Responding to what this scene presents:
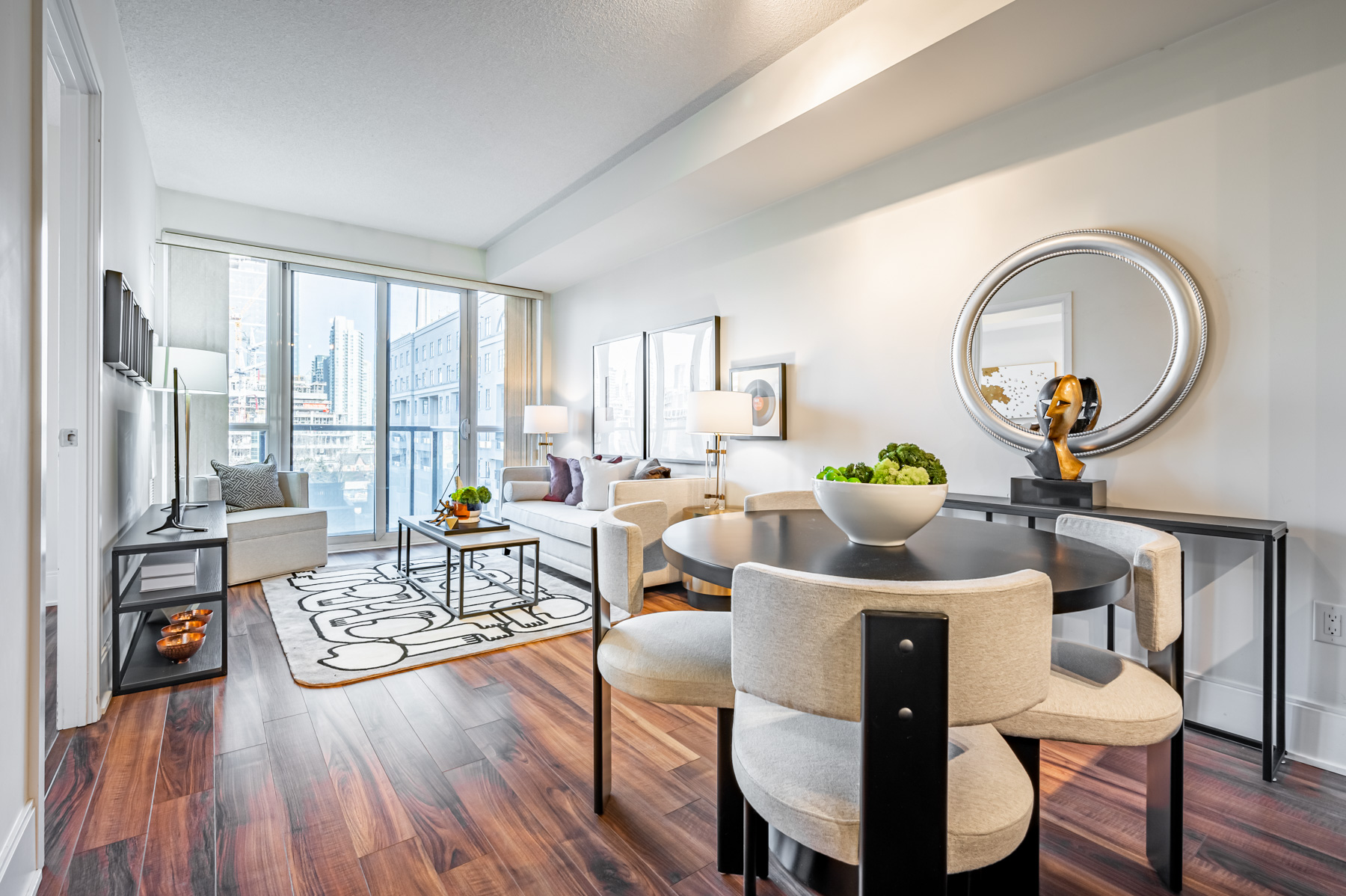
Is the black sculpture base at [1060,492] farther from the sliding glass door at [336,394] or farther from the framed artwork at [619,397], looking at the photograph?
the sliding glass door at [336,394]

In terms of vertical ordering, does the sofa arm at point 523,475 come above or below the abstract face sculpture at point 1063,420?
below

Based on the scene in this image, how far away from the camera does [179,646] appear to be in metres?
2.70

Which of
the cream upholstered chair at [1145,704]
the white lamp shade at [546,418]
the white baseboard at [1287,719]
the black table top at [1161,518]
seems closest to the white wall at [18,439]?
the cream upholstered chair at [1145,704]

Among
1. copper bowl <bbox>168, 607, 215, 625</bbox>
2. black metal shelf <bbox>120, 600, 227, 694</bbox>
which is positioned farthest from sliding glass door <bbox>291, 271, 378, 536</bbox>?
copper bowl <bbox>168, 607, 215, 625</bbox>

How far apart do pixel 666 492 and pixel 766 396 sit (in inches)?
34.3

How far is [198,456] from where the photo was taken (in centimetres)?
473

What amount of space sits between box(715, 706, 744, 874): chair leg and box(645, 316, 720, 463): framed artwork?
302cm

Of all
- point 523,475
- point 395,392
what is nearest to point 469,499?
point 523,475

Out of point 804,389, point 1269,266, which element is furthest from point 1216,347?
point 804,389

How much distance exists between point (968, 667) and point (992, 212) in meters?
2.57

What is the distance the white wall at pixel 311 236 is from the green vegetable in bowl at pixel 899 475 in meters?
5.28

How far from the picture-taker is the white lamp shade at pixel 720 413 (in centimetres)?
369

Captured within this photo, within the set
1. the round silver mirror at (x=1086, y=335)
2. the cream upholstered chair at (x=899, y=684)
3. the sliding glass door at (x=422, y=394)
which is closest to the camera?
the cream upholstered chair at (x=899, y=684)

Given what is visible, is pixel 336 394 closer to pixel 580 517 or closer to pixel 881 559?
pixel 580 517
